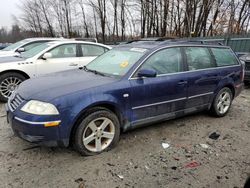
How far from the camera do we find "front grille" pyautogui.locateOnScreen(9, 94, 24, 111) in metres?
3.04

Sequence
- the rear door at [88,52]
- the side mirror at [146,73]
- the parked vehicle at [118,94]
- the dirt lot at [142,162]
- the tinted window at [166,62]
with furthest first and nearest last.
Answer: the rear door at [88,52] < the tinted window at [166,62] < the side mirror at [146,73] < the parked vehicle at [118,94] < the dirt lot at [142,162]

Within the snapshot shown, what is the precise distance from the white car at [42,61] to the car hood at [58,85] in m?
2.43

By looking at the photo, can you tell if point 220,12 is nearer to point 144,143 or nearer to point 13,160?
point 144,143

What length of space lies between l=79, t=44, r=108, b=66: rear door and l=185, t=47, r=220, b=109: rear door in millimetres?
3467

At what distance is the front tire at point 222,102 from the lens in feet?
15.4

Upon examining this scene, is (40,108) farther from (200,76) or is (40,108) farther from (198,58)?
(198,58)

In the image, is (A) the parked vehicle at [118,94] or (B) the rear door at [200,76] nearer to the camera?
(A) the parked vehicle at [118,94]

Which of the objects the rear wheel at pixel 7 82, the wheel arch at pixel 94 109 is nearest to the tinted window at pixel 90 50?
the rear wheel at pixel 7 82

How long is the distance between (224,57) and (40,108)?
385cm

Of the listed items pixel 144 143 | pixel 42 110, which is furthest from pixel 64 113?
pixel 144 143

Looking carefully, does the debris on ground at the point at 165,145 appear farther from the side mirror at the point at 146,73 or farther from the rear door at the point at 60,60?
the rear door at the point at 60,60

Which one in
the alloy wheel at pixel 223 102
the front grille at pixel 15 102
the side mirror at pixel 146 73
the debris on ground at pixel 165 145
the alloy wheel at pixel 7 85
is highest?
the side mirror at pixel 146 73

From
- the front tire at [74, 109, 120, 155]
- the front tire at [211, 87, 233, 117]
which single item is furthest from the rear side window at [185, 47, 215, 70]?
the front tire at [74, 109, 120, 155]

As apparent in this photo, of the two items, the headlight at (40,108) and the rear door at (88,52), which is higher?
the rear door at (88,52)
